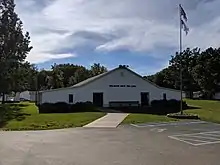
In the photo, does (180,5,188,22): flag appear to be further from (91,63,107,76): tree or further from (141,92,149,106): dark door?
(91,63,107,76): tree

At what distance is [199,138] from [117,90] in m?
27.0

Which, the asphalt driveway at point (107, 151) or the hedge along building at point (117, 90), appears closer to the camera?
the asphalt driveway at point (107, 151)

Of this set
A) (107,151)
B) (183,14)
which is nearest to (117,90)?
(183,14)

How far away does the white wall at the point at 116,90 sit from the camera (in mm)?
39156

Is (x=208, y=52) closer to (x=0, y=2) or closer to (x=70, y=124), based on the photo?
(x=0, y=2)

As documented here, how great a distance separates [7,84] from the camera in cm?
4741

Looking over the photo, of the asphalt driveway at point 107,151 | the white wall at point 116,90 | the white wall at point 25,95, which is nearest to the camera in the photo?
the asphalt driveway at point 107,151

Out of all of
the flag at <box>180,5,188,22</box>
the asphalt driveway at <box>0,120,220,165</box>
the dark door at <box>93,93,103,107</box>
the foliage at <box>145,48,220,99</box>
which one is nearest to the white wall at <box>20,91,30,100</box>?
the foliage at <box>145,48,220,99</box>

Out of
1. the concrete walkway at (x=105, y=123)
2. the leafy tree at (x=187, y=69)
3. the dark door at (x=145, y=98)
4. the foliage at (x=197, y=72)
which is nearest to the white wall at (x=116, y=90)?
the dark door at (x=145, y=98)

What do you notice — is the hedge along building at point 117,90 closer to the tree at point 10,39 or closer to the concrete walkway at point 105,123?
the tree at point 10,39

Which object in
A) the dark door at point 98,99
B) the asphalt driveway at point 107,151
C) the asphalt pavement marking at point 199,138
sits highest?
the dark door at point 98,99

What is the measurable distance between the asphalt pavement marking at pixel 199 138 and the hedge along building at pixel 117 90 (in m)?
24.6

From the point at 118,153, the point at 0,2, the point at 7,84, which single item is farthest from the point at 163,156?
the point at 7,84

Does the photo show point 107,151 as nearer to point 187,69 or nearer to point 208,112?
point 208,112
